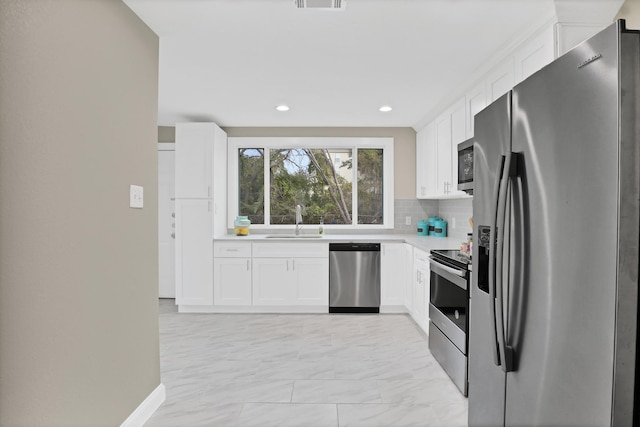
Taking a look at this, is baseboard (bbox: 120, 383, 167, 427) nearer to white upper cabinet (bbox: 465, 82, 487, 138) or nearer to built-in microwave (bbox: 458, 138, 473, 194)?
built-in microwave (bbox: 458, 138, 473, 194)

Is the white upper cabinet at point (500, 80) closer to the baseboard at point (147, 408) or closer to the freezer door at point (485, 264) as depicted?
the freezer door at point (485, 264)

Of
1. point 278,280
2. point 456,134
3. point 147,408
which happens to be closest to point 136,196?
point 147,408

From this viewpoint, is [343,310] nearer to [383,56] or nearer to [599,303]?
[383,56]

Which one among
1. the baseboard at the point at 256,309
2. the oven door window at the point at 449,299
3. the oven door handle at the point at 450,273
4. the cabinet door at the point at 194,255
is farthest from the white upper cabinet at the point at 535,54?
the cabinet door at the point at 194,255

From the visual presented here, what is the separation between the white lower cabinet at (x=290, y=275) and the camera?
173 inches

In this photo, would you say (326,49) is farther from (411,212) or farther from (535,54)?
(411,212)

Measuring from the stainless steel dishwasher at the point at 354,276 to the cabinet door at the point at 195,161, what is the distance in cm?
168

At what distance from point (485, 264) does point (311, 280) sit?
2908 mm

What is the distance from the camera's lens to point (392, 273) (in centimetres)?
438

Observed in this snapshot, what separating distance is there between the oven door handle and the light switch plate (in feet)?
6.61

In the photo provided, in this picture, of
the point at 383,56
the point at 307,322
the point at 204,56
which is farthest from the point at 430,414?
the point at 204,56

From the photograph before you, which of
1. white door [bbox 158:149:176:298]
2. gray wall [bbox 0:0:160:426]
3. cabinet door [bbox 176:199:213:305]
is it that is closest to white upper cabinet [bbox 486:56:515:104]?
gray wall [bbox 0:0:160:426]

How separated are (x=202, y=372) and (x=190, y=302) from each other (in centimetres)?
170

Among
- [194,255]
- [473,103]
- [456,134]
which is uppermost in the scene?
[473,103]
